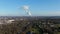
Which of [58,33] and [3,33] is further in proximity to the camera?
[3,33]

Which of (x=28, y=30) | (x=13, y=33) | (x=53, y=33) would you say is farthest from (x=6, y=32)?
(x=53, y=33)

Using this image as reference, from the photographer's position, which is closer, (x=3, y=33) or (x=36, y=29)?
(x=36, y=29)

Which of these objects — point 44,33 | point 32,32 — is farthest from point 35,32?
point 44,33

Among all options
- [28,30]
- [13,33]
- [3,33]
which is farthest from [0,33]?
[28,30]

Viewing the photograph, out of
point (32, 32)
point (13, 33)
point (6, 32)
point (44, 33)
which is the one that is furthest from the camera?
point (6, 32)

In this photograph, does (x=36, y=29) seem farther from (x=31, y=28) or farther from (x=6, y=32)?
(x=6, y=32)

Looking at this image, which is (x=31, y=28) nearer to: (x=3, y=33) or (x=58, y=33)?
(x=58, y=33)

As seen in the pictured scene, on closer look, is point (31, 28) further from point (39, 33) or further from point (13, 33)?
Answer: point (13, 33)

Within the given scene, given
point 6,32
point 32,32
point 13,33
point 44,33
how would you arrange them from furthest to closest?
point 6,32
point 13,33
point 44,33
point 32,32
